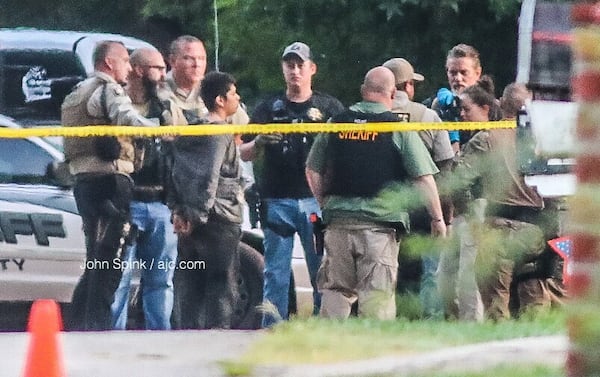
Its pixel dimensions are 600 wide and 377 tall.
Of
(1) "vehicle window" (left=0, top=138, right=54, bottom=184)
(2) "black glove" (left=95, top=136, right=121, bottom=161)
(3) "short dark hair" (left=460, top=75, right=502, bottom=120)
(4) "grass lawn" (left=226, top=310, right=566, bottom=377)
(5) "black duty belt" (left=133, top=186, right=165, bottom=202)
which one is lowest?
(4) "grass lawn" (left=226, top=310, right=566, bottom=377)

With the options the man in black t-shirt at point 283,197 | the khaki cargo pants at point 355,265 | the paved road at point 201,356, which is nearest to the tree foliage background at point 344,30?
the man in black t-shirt at point 283,197

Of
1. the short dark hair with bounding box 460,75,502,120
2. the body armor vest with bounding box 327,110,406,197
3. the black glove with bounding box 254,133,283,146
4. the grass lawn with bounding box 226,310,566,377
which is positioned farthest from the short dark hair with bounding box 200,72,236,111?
the grass lawn with bounding box 226,310,566,377

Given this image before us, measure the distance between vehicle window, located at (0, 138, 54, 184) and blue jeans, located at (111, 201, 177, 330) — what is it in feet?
2.44

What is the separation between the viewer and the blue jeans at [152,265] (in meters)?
8.00

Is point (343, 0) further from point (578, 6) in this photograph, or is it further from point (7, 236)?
point (578, 6)

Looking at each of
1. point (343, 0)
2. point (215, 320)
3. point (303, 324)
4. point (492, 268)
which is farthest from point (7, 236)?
point (492, 268)

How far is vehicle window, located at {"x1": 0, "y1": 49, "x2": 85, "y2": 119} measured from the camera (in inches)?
347

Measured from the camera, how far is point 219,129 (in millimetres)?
8023

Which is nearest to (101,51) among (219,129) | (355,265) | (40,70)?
(219,129)

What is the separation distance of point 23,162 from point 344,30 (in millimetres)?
4325

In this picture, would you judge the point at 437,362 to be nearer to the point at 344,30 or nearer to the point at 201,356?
the point at 201,356

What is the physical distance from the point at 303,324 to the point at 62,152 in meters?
2.82

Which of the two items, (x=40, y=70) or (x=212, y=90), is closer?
(x=212, y=90)

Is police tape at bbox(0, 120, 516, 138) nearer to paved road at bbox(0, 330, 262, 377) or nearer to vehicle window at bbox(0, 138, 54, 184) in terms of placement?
vehicle window at bbox(0, 138, 54, 184)
